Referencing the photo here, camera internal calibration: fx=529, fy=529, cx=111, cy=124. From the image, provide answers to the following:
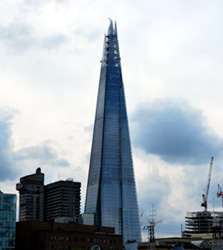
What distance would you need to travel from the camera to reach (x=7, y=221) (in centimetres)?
19512

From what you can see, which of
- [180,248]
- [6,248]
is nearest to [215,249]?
[180,248]

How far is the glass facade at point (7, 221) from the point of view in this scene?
19325cm

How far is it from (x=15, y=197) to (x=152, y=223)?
2097 inches

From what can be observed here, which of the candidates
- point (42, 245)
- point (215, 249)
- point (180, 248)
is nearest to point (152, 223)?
point (180, 248)

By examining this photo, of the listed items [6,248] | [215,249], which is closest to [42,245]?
[6,248]

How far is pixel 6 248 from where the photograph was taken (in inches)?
7608

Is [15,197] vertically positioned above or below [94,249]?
above

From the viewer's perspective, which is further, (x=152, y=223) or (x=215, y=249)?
(x=215, y=249)

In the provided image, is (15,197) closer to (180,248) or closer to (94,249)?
(94,249)

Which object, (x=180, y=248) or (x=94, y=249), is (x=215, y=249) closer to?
(x=180, y=248)

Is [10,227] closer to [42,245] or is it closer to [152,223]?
[42,245]

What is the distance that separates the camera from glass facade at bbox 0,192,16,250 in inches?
7608

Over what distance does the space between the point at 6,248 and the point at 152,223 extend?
54436mm

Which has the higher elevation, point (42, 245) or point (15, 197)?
point (15, 197)
